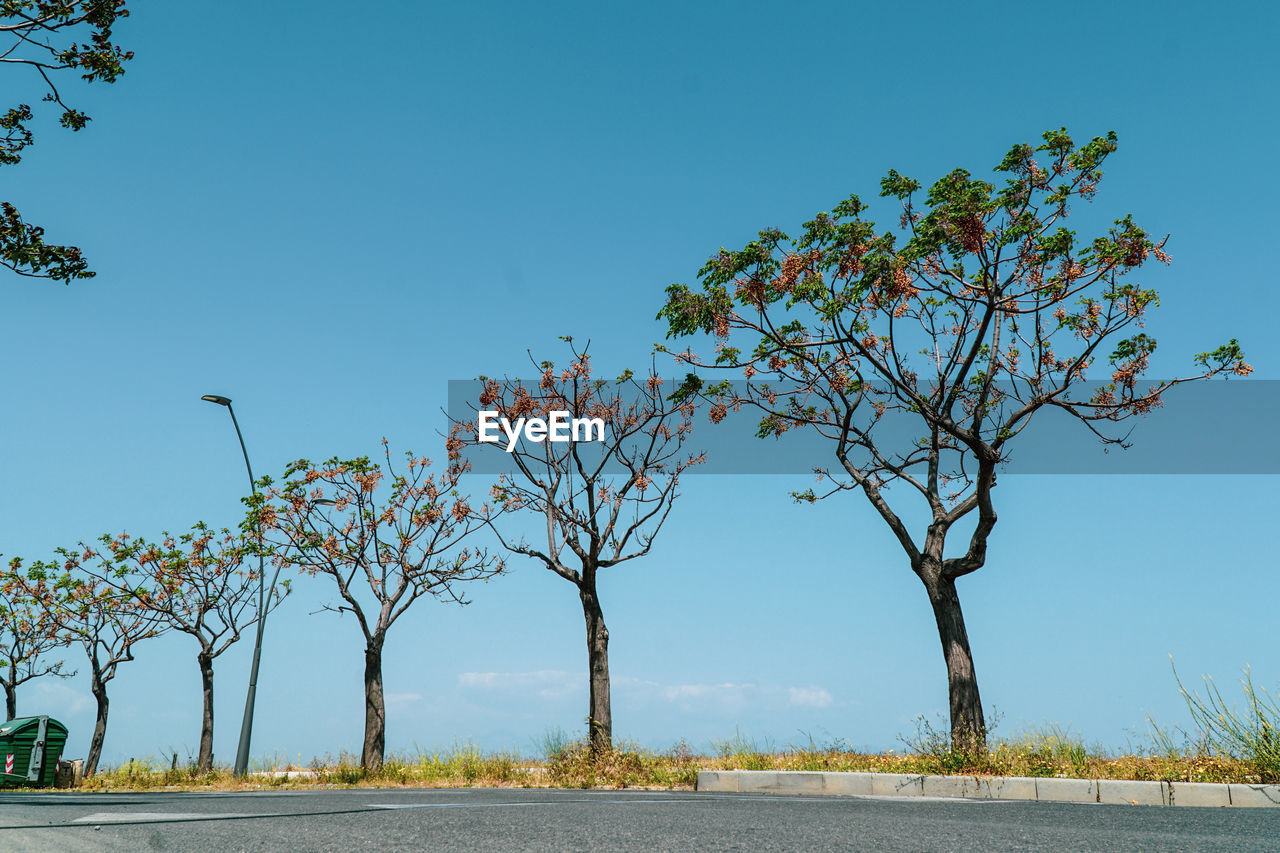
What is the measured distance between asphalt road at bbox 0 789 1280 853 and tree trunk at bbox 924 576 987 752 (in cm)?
800

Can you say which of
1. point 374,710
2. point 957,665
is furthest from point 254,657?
point 957,665

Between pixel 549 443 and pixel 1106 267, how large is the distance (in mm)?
12794

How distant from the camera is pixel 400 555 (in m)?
24.9

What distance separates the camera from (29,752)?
73.2ft

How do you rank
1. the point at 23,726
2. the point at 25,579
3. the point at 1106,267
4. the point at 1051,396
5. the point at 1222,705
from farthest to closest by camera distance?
1. the point at 25,579
2. the point at 23,726
3. the point at 1051,396
4. the point at 1106,267
5. the point at 1222,705

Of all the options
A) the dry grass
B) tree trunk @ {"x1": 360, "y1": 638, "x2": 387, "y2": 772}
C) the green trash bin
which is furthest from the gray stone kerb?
the green trash bin

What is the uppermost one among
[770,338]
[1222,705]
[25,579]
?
[770,338]

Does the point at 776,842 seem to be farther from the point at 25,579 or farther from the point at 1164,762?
the point at 25,579

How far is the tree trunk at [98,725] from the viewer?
3062 centimetres

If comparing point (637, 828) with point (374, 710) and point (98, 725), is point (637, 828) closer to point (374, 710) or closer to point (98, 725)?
point (374, 710)

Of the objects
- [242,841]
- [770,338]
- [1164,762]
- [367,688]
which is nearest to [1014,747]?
[1164,762]

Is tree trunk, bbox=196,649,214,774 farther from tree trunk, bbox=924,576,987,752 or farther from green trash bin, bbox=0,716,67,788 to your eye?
tree trunk, bbox=924,576,987,752

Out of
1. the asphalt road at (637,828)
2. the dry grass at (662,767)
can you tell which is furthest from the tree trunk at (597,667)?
the asphalt road at (637,828)

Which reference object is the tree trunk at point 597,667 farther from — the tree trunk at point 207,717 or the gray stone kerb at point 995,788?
the tree trunk at point 207,717
